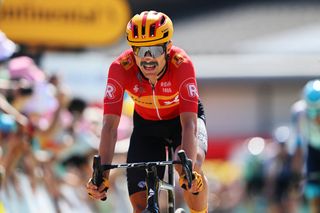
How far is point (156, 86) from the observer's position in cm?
829

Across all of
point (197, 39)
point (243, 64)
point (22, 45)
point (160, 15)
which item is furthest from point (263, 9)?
point (160, 15)

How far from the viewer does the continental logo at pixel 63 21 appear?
2017 centimetres

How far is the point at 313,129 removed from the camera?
1208cm

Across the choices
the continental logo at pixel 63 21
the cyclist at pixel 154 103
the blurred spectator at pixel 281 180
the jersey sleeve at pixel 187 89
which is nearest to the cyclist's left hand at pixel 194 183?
the cyclist at pixel 154 103

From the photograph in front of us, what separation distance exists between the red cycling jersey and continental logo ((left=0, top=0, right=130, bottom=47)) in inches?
445

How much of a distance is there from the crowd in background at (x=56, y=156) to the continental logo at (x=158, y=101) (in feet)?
6.83

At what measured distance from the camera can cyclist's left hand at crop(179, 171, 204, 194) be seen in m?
7.64

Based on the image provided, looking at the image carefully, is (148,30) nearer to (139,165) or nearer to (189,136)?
(189,136)

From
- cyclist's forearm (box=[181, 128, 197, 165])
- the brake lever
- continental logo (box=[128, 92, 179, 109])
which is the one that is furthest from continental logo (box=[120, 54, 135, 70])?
the brake lever

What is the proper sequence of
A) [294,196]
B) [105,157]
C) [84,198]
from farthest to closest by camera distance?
[294,196] → [84,198] → [105,157]

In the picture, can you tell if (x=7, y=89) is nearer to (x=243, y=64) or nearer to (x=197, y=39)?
(x=243, y=64)

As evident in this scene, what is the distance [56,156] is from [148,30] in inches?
203

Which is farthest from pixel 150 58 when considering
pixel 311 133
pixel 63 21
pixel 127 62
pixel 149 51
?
pixel 63 21

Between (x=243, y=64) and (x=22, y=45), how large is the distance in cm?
960
